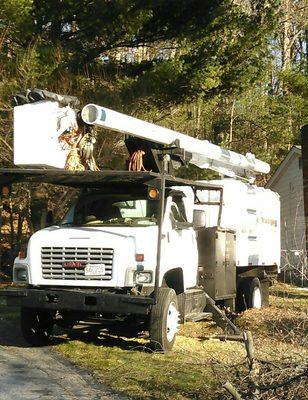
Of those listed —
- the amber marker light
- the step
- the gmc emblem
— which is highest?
the amber marker light

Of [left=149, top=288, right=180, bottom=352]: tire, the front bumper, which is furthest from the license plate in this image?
[left=149, top=288, right=180, bottom=352]: tire

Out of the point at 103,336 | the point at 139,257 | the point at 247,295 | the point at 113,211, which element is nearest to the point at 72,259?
the point at 139,257

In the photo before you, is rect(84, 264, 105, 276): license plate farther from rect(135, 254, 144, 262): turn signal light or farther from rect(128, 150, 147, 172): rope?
rect(128, 150, 147, 172): rope

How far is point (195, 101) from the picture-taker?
1736 cm

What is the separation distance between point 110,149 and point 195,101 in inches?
127

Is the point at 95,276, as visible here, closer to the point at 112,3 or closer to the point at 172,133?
the point at 172,133

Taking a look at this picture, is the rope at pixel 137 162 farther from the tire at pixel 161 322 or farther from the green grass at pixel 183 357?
the green grass at pixel 183 357

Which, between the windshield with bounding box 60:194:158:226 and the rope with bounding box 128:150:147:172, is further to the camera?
the rope with bounding box 128:150:147:172

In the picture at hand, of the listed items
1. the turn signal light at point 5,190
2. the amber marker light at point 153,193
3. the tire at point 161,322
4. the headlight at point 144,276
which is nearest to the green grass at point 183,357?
the tire at point 161,322

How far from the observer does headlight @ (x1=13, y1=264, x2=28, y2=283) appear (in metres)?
8.86

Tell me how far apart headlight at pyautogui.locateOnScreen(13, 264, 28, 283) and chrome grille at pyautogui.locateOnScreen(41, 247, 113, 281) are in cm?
31

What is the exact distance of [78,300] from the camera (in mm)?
8227

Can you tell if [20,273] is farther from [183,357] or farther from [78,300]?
[183,357]

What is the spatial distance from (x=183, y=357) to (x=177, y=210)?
262cm
